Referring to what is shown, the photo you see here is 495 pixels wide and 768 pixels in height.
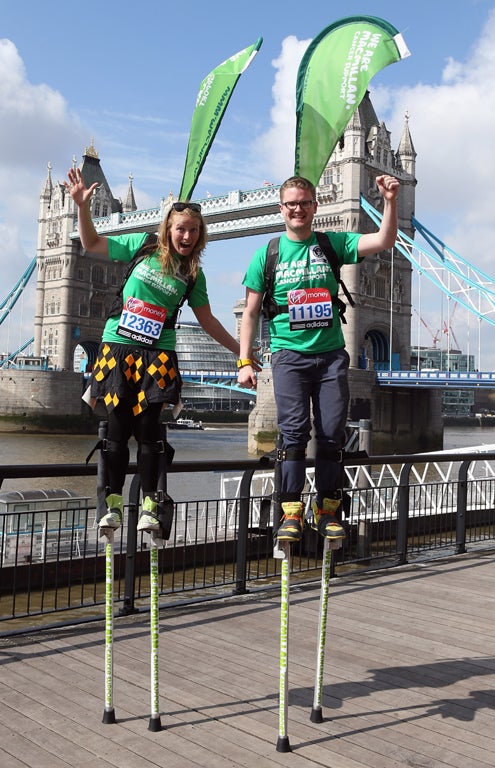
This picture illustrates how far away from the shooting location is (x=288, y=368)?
302 centimetres

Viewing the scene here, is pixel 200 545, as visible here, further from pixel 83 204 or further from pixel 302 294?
pixel 83 204

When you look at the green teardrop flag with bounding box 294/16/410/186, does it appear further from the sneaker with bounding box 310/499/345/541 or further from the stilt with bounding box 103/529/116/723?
the stilt with bounding box 103/529/116/723

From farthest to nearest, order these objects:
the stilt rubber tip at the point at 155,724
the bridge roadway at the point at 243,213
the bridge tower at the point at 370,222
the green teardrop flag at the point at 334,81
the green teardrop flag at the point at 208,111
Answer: the bridge roadway at the point at 243,213 < the bridge tower at the point at 370,222 < the green teardrop flag at the point at 208,111 < the green teardrop flag at the point at 334,81 < the stilt rubber tip at the point at 155,724

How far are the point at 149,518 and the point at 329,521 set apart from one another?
67 centimetres

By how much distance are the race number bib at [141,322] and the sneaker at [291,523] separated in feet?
2.61

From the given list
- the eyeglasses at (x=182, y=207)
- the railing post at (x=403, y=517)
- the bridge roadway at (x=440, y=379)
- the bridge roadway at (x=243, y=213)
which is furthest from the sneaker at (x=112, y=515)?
Answer: the bridge roadway at (x=243, y=213)

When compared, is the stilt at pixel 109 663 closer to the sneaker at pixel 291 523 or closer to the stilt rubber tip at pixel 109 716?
the stilt rubber tip at pixel 109 716

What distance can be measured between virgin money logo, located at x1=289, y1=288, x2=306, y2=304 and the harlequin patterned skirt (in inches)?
20.8

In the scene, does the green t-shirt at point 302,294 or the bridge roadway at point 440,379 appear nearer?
the green t-shirt at point 302,294

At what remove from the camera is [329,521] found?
294cm

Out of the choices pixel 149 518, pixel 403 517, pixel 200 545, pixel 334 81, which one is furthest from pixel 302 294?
pixel 200 545

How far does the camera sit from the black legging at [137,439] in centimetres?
Answer: 293

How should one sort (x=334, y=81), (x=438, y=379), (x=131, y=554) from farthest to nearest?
(x=438, y=379)
(x=131, y=554)
(x=334, y=81)

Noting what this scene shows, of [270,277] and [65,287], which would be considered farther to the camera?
[65,287]
